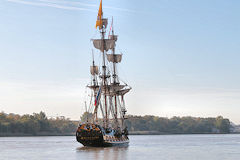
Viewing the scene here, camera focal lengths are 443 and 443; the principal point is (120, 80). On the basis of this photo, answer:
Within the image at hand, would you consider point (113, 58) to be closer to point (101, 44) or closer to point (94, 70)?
point (94, 70)

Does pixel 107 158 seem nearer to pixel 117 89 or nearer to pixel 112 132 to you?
pixel 112 132

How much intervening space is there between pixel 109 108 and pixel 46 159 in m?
46.7

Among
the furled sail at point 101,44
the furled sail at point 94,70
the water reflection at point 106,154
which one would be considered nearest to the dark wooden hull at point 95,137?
the water reflection at point 106,154

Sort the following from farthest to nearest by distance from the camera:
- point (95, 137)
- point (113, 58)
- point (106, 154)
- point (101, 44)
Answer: point (113, 58)
point (101, 44)
point (95, 137)
point (106, 154)

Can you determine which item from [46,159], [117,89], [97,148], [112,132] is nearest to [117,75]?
[117,89]

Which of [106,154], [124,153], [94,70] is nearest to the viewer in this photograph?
[106,154]

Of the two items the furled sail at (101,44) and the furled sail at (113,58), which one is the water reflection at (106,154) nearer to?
the furled sail at (101,44)

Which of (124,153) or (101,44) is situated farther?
(101,44)

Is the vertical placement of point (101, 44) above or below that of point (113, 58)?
above

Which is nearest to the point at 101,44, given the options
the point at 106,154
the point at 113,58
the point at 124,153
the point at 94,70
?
the point at 94,70

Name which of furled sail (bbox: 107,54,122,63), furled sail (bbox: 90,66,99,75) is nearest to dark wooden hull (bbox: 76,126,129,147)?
furled sail (bbox: 90,66,99,75)

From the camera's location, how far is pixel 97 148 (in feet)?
314

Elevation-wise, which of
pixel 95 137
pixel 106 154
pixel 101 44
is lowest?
pixel 106 154

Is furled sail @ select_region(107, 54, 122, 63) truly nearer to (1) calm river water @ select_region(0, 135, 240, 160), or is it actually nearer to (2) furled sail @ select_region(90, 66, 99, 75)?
(2) furled sail @ select_region(90, 66, 99, 75)
